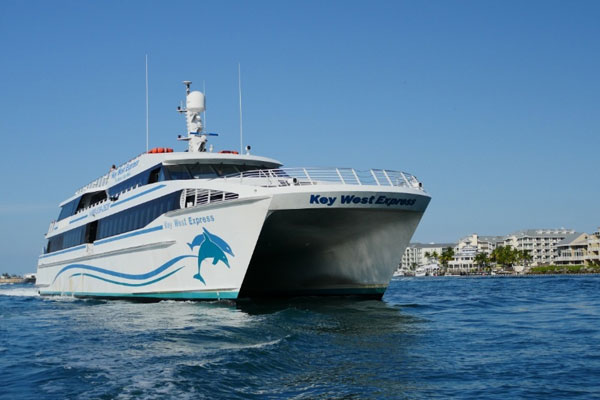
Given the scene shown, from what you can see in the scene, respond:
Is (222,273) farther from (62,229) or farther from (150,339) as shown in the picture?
(62,229)

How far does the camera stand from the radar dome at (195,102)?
27.2 metres

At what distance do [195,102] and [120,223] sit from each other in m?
6.28

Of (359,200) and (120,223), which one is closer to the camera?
(359,200)

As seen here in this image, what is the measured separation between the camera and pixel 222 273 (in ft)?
61.5

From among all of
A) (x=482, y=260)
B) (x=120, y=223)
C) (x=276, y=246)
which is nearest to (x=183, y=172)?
(x=120, y=223)

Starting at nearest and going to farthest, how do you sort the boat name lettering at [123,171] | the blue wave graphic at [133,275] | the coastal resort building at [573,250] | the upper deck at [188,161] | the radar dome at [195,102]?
the blue wave graphic at [133,275] → the upper deck at [188,161] → the boat name lettering at [123,171] → the radar dome at [195,102] → the coastal resort building at [573,250]

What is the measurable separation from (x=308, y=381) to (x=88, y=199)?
78.9ft

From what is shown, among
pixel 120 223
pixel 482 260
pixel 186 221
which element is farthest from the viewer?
pixel 482 260

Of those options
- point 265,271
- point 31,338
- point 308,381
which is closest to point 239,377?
point 308,381

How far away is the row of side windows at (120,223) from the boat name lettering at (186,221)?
45cm

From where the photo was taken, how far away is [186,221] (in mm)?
19656

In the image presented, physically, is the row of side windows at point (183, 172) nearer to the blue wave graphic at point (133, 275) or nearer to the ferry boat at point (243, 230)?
the ferry boat at point (243, 230)

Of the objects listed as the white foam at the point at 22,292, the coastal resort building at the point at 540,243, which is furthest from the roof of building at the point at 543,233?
the white foam at the point at 22,292

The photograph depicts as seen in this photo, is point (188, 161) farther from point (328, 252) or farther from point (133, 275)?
point (328, 252)
